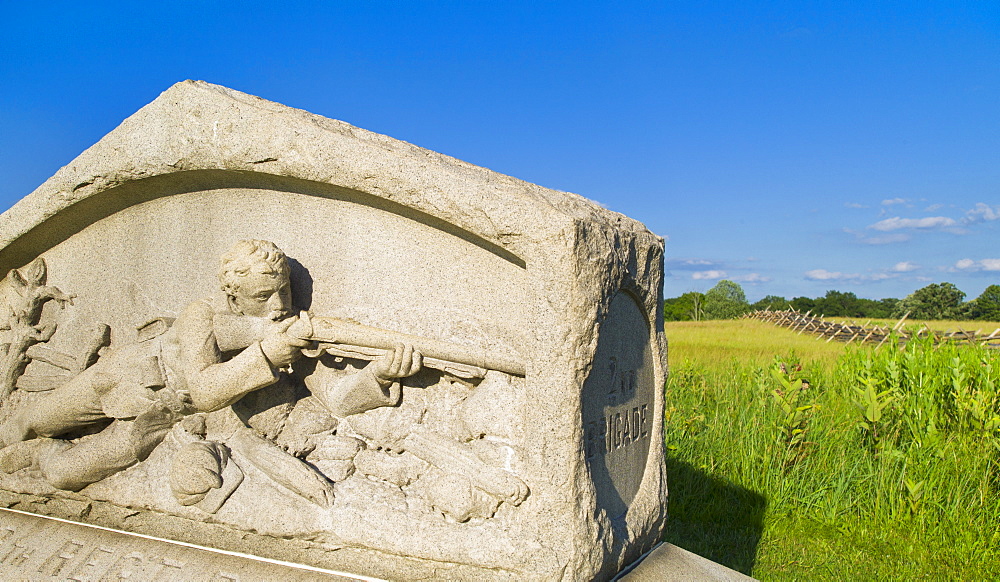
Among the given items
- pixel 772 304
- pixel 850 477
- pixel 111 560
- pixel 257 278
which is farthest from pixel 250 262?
pixel 772 304

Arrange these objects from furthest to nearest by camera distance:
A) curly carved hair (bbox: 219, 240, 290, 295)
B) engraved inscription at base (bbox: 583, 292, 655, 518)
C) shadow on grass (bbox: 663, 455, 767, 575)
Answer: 1. shadow on grass (bbox: 663, 455, 767, 575)
2. curly carved hair (bbox: 219, 240, 290, 295)
3. engraved inscription at base (bbox: 583, 292, 655, 518)

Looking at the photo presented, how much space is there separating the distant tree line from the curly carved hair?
2351cm

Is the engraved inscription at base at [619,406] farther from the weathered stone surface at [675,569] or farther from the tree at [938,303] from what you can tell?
the tree at [938,303]

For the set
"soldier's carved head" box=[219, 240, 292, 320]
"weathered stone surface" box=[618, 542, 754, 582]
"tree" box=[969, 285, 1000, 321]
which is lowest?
"weathered stone surface" box=[618, 542, 754, 582]

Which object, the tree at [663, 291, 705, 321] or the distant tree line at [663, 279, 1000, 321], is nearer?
the distant tree line at [663, 279, 1000, 321]

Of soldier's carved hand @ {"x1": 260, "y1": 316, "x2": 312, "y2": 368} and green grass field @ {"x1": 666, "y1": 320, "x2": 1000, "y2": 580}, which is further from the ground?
soldier's carved hand @ {"x1": 260, "y1": 316, "x2": 312, "y2": 368}

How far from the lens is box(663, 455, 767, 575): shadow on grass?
3805 mm

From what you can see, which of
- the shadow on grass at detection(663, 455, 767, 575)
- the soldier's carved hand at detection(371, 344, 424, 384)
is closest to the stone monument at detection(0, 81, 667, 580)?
the soldier's carved hand at detection(371, 344, 424, 384)

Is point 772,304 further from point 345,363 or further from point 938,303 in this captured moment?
point 345,363

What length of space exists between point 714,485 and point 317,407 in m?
3.00

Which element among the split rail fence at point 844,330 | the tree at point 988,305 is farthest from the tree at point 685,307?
the tree at point 988,305

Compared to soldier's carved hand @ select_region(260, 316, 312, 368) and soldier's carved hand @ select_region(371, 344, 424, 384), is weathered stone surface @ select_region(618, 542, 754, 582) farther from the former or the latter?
soldier's carved hand @ select_region(260, 316, 312, 368)

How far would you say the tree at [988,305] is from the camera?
24562mm

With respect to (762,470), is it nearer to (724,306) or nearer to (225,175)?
(225,175)
